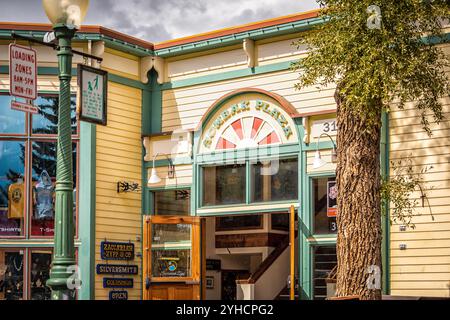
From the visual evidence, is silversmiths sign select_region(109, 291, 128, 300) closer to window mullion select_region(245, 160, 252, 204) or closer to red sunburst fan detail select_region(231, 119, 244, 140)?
window mullion select_region(245, 160, 252, 204)

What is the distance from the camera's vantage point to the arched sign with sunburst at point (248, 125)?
16.7 m

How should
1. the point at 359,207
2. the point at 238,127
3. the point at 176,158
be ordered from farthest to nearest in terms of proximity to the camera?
the point at 176,158 < the point at 238,127 < the point at 359,207

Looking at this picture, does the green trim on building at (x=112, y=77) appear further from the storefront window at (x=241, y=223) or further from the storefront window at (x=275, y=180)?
the storefront window at (x=241, y=223)

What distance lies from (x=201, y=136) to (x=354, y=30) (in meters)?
6.09

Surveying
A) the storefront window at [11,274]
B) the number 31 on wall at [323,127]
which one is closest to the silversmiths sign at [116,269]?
the storefront window at [11,274]

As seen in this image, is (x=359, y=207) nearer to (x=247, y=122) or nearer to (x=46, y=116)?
(x=247, y=122)

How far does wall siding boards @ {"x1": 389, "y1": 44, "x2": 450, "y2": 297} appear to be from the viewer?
47.3ft

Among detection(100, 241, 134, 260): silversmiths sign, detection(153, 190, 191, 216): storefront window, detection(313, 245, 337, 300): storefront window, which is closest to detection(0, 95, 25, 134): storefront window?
detection(100, 241, 134, 260): silversmiths sign

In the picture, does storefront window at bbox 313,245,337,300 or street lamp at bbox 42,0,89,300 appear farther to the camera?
storefront window at bbox 313,245,337,300

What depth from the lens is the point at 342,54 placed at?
40.5 ft

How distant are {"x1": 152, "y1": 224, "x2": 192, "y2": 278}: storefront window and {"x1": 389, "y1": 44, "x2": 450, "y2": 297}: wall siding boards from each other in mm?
4486

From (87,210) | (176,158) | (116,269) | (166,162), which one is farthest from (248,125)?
(116,269)

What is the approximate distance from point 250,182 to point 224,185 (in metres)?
0.71

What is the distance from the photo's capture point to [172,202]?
1808 centimetres
